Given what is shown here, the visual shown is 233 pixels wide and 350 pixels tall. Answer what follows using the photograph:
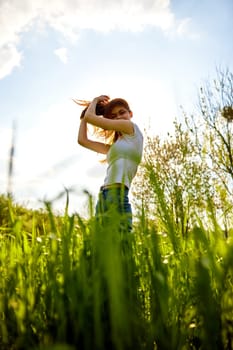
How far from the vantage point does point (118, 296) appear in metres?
0.72

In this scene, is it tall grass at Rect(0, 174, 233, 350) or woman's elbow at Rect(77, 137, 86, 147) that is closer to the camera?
tall grass at Rect(0, 174, 233, 350)

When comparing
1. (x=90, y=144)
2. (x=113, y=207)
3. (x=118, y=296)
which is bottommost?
(x=118, y=296)

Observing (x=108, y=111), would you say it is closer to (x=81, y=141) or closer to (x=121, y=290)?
(x=81, y=141)

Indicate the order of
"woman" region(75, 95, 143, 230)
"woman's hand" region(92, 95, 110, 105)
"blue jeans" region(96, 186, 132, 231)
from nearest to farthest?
1. "blue jeans" region(96, 186, 132, 231)
2. "woman" region(75, 95, 143, 230)
3. "woman's hand" region(92, 95, 110, 105)

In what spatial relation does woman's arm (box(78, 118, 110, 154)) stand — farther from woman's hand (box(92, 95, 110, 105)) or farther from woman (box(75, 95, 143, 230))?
woman's hand (box(92, 95, 110, 105))

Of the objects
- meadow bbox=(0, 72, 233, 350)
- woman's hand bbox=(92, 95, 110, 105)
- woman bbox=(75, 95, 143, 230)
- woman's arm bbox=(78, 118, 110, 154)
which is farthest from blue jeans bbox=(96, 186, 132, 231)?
woman's arm bbox=(78, 118, 110, 154)

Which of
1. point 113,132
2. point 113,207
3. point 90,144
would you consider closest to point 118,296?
point 113,207

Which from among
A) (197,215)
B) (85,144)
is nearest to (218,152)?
(85,144)

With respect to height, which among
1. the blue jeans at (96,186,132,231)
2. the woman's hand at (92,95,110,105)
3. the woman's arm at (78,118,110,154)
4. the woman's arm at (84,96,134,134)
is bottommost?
the blue jeans at (96,186,132,231)

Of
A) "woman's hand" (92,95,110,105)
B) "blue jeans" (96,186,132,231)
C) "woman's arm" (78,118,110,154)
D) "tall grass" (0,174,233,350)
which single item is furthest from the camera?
"woman's arm" (78,118,110,154)

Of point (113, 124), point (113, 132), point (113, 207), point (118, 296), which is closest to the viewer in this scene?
point (118, 296)

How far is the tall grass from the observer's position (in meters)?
0.80

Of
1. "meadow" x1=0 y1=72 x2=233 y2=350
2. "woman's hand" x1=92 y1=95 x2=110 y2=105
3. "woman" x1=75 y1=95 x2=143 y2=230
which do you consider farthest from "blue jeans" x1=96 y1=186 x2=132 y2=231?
"woman's hand" x1=92 y1=95 x2=110 y2=105

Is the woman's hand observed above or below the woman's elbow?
above
